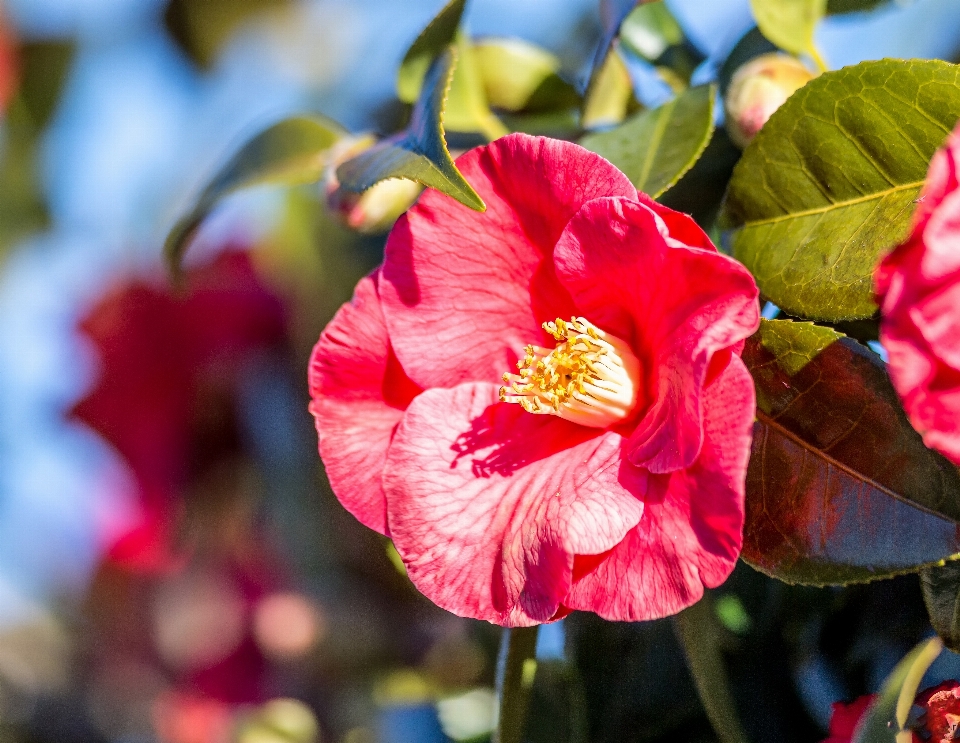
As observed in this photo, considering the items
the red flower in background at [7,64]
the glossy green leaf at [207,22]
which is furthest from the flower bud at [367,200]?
the red flower in background at [7,64]

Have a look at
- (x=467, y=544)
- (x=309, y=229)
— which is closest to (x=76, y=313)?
(x=309, y=229)

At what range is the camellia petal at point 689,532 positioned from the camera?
0.39 metres

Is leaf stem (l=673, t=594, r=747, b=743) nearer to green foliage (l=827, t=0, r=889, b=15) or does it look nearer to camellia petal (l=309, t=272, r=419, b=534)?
camellia petal (l=309, t=272, r=419, b=534)

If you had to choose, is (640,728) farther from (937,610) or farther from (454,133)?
(454,133)

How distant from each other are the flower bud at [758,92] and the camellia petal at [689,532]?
23 cm

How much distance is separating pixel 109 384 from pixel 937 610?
33.7 inches

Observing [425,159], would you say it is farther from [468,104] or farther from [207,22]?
[207,22]

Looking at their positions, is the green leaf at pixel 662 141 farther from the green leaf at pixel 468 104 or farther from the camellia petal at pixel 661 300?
the green leaf at pixel 468 104

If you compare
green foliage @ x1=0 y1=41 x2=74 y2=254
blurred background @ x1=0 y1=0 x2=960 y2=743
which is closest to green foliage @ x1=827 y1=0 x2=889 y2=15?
blurred background @ x1=0 y1=0 x2=960 y2=743

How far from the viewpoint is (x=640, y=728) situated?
642mm

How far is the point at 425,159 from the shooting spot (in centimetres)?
46

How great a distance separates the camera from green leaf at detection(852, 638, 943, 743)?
18.3 inches

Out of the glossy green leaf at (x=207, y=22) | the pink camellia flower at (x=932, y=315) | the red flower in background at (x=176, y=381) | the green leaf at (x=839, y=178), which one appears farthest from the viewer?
the glossy green leaf at (x=207, y=22)

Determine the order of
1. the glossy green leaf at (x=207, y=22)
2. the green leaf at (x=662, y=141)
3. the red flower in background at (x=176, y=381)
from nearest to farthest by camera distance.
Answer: the green leaf at (x=662, y=141) < the red flower in background at (x=176, y=381) < the glossy green leaf at (x=207, y=22)
